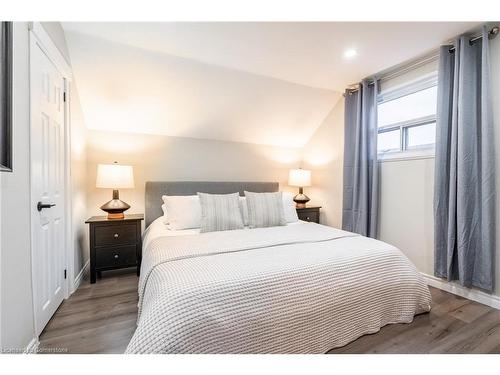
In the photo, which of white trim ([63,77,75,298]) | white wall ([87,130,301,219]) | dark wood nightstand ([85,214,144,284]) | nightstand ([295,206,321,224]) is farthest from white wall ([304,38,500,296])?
white trim ([63,77,75,298])

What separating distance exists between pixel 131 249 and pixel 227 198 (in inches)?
47.6

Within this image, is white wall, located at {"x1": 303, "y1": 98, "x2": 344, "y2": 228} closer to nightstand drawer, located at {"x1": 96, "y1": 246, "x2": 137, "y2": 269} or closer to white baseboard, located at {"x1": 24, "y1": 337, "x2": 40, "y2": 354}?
nightstand drawer, located at {"x1": 96, "y1": 246, "x2": 137, "y2": 269}

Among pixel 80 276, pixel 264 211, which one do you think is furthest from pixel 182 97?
pixel 80 276

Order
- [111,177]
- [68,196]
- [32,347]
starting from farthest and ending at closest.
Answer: [111,177] → [68,196] → [32,347]

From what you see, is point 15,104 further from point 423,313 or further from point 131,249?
point 423,313

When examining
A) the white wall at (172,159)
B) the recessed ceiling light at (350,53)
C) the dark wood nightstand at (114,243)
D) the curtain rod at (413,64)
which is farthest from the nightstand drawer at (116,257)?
the curtain rod at (413,64)

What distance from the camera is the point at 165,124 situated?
9.97ft

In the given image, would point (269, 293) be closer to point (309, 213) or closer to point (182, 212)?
point (182, 212)

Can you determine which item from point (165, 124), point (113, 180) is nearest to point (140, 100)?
point (165, 124)

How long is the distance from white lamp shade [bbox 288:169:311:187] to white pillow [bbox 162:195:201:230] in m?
1.70

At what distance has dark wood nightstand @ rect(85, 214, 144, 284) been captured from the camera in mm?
2410

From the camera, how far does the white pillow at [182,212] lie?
8.00 feet

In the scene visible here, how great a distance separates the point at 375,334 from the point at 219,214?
160cm

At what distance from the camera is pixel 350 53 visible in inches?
90.7
